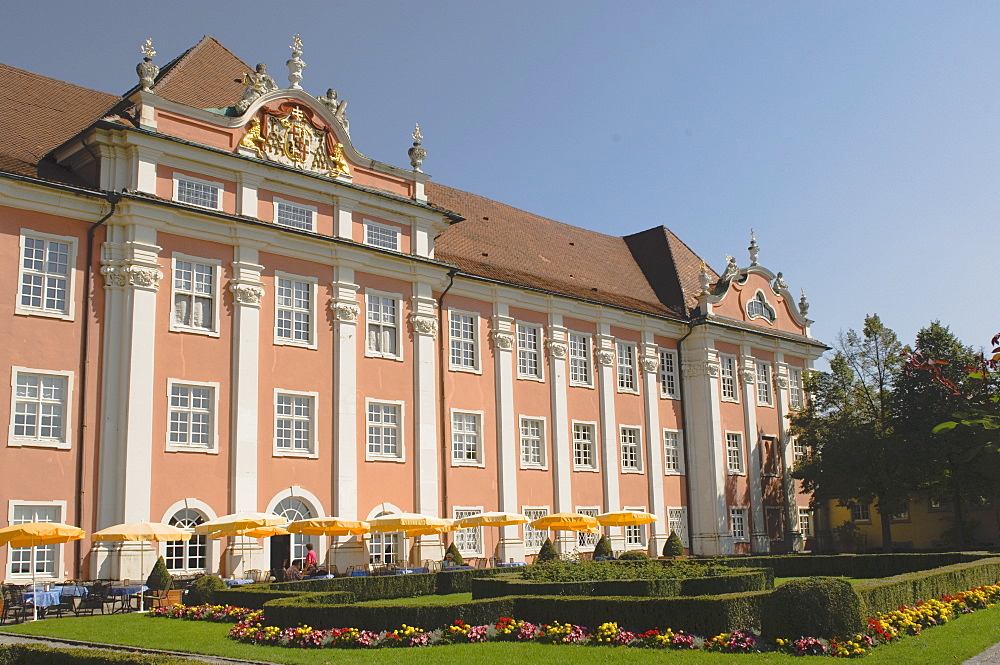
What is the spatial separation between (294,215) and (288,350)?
14.8ft

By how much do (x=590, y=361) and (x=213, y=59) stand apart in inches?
746

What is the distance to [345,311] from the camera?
32.9m

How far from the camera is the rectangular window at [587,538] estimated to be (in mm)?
39406

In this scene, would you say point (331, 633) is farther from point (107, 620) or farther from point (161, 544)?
point (161, 544)

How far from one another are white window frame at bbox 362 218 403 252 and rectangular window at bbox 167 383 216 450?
8047mm

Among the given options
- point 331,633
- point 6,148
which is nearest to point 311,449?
point 6,148

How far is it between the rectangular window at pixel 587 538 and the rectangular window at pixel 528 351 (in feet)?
18.8

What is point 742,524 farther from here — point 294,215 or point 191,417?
point 191,417

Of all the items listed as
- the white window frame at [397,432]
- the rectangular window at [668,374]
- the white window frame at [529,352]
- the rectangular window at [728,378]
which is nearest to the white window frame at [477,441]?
the white window frame at [397,432]

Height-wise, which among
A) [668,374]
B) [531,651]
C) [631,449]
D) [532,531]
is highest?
[668,374]

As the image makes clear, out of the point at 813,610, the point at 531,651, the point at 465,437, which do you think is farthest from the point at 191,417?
the point at 813,610

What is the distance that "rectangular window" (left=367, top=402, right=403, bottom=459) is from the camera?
33.3 m

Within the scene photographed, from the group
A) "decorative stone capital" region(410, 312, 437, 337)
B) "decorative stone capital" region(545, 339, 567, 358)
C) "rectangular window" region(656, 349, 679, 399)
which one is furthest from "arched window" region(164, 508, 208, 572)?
"rectangular window" region(656, 349, 679, 399)

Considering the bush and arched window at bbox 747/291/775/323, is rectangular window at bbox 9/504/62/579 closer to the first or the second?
the bush
